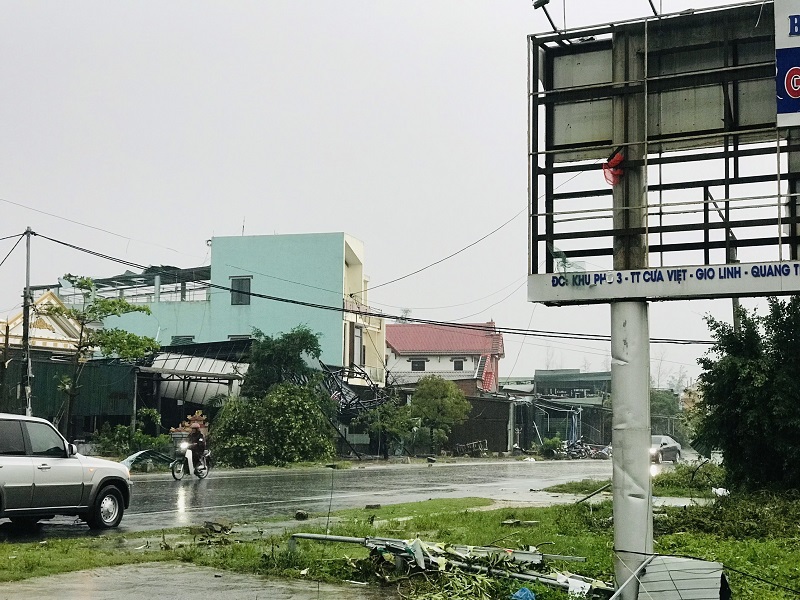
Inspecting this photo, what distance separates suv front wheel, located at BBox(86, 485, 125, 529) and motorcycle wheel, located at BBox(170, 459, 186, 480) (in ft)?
46.4

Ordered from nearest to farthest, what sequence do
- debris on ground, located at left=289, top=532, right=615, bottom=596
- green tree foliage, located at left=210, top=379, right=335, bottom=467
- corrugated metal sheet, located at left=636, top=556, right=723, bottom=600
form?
1. corrugated metal sheet, located at left=636, top=556, right=723, bottom=600
2. debris on ground, located at left=289, top=532, right=615, bottom=596
3. green tree foliage, located at left=210, top=379, right=335, bottom=467

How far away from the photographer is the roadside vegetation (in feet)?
30.4

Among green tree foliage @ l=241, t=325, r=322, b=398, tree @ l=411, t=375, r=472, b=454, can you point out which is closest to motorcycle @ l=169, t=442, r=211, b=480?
green tree foliage @ l=241, t=325, r=322, b=398

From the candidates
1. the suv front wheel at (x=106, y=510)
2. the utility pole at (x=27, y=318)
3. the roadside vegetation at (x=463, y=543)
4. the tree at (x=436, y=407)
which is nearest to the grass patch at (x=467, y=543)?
the roadside vegetation at (x=463, y=543)

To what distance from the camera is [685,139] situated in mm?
8828

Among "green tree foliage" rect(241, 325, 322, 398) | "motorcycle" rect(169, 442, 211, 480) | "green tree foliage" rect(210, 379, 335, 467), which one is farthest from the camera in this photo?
"green tree foliage" rect(241, 325, 322, 398)

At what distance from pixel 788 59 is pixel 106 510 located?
12360mm

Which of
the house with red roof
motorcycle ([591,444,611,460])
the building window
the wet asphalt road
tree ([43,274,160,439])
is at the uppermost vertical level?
the building window

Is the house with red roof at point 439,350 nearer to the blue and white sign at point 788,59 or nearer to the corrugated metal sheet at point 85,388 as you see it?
the corrugated metal sheet at point 85,388

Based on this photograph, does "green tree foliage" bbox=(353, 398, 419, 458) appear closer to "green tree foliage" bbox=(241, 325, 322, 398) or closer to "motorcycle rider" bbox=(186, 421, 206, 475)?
"green tree foliage" bbox=(241, 325, 322, 398)

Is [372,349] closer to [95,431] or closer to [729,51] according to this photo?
[95,431]

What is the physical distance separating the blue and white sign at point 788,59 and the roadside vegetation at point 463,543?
13.7ft

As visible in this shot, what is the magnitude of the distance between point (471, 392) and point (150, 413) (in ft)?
126

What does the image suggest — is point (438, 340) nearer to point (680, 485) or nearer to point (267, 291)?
point (267, 291)
